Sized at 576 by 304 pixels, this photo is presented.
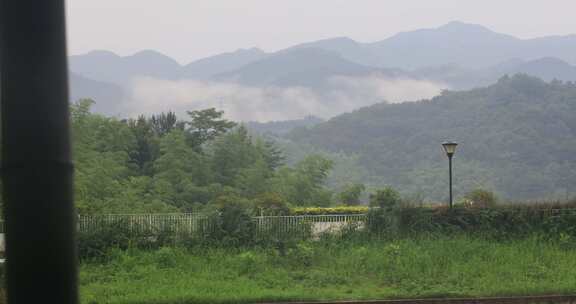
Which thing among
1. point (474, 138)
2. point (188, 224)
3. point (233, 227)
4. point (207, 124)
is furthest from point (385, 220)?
point (474, 138)

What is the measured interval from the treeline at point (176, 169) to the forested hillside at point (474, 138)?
53.9 feet

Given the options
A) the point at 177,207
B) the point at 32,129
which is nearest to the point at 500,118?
the point at 177,207

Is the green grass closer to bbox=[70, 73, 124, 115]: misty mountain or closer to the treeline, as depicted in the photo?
the treeline

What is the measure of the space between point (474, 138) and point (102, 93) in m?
106

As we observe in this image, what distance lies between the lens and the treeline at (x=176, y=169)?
31344mm

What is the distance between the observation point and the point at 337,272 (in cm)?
1148

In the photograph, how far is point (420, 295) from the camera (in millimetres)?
9727

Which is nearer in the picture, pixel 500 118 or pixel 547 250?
pixel 547 250

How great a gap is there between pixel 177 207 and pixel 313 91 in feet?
498

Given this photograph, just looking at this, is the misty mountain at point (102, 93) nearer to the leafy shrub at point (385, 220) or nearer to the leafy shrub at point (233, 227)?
the leafy shrub at point (233, 227)

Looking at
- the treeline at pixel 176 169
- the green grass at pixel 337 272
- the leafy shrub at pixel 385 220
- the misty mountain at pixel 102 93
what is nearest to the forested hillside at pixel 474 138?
the treeline at pixel 176 169

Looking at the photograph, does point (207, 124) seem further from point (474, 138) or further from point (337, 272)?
point (474, 138)

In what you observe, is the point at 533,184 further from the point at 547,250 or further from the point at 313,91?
the point at 313,91

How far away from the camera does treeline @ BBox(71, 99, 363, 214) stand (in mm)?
31344
